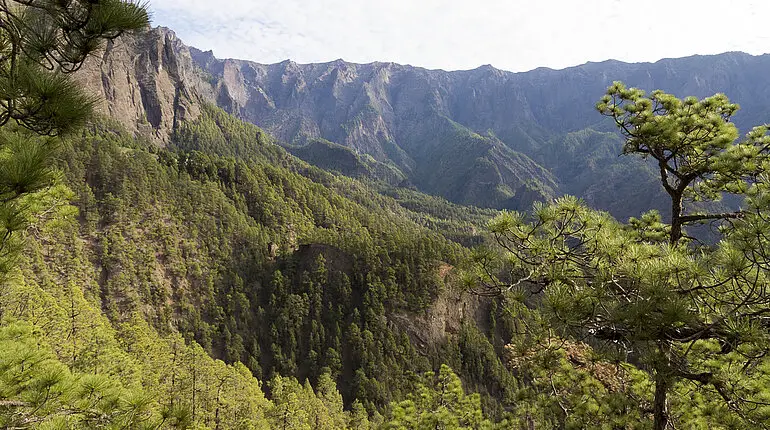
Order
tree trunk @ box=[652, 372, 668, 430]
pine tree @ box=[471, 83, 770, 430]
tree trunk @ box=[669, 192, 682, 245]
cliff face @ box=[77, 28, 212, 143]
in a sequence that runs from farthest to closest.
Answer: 1. cliff face @ box=[77, 28, 212, 143]
2. tree trunk @ box=[669, 192, 682, 245]
3. tree trunk @ box=[652, 372, 668, 430]
4. pine tree @ box=[471, 83, 770, 430]

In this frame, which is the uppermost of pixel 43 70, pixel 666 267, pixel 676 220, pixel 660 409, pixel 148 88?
pixel 148 88

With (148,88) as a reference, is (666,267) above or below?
below

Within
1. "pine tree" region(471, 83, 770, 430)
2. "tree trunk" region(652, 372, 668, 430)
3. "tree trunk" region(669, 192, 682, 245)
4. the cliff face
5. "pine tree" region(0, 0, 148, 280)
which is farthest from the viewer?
the cliff face

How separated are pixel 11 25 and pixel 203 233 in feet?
195

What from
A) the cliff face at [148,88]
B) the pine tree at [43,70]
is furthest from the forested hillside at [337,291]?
the cliff face at [148,88]

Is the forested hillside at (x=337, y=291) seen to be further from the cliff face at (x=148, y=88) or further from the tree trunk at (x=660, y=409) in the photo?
the cliff face at (x=148, y=88)

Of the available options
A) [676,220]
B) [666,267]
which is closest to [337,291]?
[676,220]

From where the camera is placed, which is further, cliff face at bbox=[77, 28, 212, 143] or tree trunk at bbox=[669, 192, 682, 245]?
cliff face at bbox=[77, 28, 212, 143]

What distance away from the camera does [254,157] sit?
6112 inches

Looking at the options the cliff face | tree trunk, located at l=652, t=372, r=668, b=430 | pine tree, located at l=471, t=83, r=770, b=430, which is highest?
the cliff face

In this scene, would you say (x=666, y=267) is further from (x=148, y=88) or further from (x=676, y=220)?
(x=148, y=88)

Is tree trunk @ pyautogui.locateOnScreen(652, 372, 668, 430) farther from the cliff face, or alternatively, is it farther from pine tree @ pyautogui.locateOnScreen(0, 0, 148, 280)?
the cliff face

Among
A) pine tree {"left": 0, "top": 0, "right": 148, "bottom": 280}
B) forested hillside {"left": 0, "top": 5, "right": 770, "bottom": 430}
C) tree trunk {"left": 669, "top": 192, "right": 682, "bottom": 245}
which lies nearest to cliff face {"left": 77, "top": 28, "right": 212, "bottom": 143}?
forested hillside {"left": 0, "top": 5, "right": 770, "bottom": 430}

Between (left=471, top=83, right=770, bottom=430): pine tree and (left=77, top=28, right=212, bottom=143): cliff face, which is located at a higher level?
(left=77, top=28, right=212, bottom=143): cliff face
